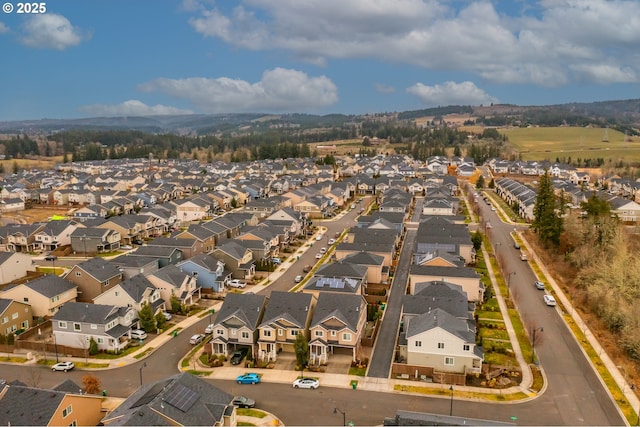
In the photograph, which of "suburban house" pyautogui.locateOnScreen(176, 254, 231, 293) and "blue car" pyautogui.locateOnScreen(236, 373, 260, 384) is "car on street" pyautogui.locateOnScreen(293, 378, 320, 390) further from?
"suburban house" pyautogui.locateOnScreen(176, 254, 231, 293)

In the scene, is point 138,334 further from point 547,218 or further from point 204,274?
point 547,218

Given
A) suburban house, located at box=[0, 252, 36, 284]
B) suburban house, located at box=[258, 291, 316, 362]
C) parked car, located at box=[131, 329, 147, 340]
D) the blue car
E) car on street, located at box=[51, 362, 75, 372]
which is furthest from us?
suburban house, located at box=[0, 252, 36, 284]

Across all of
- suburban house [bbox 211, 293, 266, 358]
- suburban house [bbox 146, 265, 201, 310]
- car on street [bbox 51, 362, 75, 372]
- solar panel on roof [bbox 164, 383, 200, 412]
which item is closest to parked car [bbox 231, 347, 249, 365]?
suburban house [bbox 211, 293, 266, 358]

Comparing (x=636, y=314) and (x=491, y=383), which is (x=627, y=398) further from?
(x=636, y=314)

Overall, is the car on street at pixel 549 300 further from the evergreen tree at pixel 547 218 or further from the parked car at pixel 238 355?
the parked car at pixel 238 355

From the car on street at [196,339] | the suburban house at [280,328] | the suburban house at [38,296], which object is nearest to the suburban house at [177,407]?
the suburban house at [280,328]

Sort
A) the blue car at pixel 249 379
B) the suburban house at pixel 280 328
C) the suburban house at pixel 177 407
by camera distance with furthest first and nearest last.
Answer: the suburban house at pixel 280 328
the blue car at pixel 249 379
the suburban house at pixel 177 407
